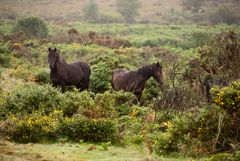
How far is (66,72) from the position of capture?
17.5 meters

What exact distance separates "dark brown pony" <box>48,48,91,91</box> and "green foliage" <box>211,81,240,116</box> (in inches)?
352

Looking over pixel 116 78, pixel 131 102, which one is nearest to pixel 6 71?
pixel 116 78

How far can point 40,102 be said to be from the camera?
1284cm

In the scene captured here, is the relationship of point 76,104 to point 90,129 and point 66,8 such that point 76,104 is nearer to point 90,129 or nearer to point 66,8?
point 90,129

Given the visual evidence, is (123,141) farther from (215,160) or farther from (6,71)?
(6,71)

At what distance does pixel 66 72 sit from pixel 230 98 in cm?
999

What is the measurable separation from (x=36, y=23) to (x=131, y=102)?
32.0 meters

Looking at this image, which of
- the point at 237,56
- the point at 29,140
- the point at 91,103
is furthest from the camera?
the point at 237,56

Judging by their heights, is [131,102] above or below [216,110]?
below

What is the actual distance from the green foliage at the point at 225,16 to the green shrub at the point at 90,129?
60.3 meters

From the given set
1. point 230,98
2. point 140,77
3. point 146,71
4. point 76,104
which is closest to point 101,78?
point 140,77

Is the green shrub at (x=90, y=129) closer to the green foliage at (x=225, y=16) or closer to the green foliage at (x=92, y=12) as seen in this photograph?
the green foliage at (x=225, y=16)

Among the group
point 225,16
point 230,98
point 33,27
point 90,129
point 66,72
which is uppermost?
point 225,16

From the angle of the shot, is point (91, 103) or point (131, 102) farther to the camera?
point (131, 102)
